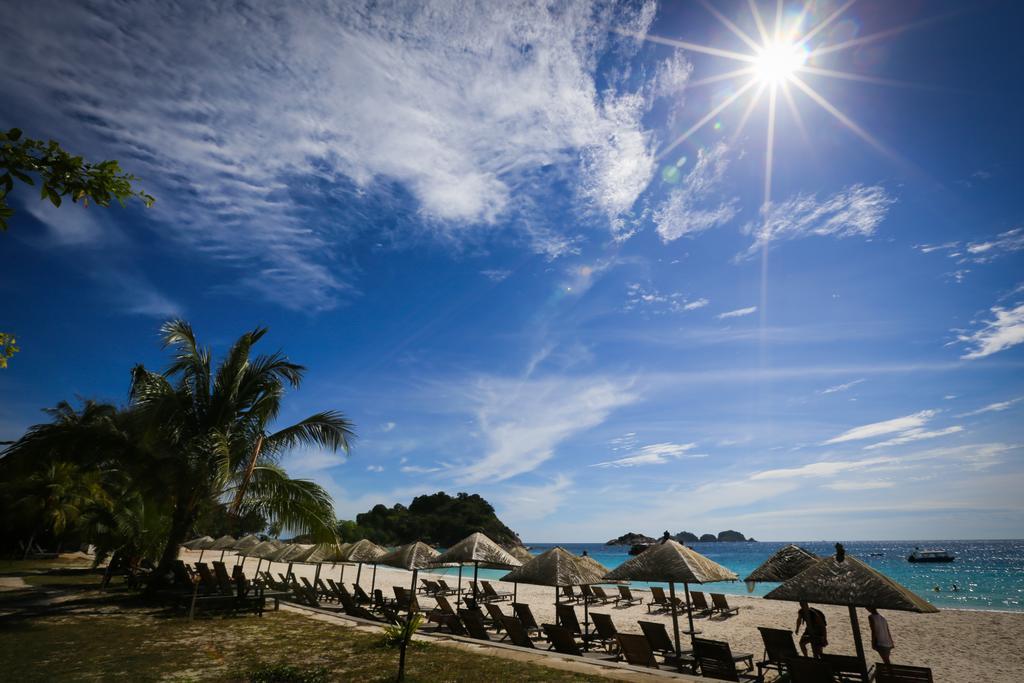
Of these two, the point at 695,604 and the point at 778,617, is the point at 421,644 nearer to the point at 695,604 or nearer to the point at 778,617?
the point at 695,604

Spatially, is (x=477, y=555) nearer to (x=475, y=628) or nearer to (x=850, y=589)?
(x=475, y=628)

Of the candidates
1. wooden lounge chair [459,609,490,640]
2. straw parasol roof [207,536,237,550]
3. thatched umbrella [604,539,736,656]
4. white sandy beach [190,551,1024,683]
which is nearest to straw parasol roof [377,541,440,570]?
wooden lounge chair [459,609,490,640]

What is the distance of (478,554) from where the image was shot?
474 inches

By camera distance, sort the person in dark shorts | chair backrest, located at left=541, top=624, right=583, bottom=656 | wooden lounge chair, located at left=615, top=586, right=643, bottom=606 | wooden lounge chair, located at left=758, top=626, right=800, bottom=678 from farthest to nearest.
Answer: wooden lounge chair, located at left=615, top=586, right=643, bottom=606 < chair backrest, located at left=541, top=624, right=583, bottom=656 < the person in dark shorts < wooden lounge chair, located at left=758, top=626, right=800, bottom=678

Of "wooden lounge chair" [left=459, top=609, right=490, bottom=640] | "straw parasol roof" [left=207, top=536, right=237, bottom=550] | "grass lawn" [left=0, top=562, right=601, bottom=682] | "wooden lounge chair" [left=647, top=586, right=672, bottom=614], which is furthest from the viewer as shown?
"straw parasol roof" [left=207, top=536, right=237, bottom=550]

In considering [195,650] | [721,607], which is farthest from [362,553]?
[721,607]

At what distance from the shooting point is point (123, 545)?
17.0 metres

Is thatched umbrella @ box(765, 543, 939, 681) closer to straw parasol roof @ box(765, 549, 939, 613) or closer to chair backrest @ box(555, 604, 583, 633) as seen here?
straw parasol roof @ box(765, 549, 939, 613)

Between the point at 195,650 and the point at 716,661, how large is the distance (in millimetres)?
8795

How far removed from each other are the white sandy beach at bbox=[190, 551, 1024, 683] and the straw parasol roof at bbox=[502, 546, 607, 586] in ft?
15.3

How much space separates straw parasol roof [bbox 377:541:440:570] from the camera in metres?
12.2

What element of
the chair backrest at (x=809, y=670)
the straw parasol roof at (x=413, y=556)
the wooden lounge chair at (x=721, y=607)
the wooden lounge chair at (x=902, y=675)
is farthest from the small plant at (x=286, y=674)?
the wooden lounge chair at (x=721, y=607)

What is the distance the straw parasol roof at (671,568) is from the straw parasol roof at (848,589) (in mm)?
1794

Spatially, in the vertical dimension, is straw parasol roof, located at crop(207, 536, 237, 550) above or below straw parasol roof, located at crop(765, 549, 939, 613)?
below
